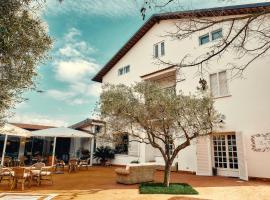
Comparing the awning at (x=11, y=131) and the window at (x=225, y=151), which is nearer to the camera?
the awning at (x=11, y=131)

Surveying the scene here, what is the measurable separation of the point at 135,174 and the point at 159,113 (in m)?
3.20

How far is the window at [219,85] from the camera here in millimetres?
14000

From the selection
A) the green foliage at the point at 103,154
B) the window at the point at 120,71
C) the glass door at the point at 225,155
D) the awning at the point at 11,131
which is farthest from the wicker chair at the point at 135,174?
the window at the point at 120,71

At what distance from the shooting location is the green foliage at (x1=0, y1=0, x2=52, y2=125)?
588 centimetres

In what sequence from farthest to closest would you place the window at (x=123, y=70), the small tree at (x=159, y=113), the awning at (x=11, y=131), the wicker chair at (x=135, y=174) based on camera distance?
the window at (x=123, y=70) < the awning at (x=11, y=131) < the wicker chair at (x=135, y=174) < the small tree at (x=159, y=113)

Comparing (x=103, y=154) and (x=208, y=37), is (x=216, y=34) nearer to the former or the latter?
(x=208, y=37)

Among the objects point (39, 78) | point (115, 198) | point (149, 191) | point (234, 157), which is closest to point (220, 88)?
point (234, 157)

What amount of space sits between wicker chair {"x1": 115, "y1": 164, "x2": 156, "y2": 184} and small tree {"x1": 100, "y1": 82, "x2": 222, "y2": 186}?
1617 millimetres

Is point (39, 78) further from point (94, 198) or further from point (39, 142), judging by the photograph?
point (39, 142)

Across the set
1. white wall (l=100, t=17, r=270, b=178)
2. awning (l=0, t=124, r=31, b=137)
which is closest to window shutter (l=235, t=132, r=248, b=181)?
white wall (l=100, t=17, r=270, b=178)

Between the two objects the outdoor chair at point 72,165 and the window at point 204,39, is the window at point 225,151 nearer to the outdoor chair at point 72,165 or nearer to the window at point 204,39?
the window at point 204,39

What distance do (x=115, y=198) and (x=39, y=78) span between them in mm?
4647

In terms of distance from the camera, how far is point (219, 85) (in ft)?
46.9

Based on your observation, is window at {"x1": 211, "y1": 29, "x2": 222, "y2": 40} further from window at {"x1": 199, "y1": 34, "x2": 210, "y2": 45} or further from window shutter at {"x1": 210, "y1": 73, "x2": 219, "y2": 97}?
window shutter at {"x1": 210, "y1": 73, "x2": 219, "y2": 97}
